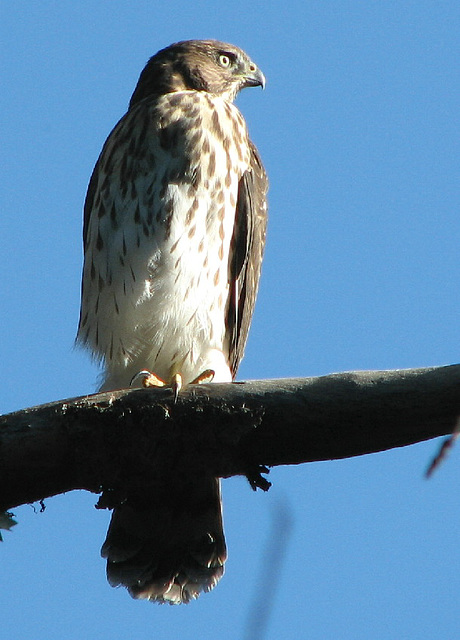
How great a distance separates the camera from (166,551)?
165 inches

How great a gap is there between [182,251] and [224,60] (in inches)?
74.0

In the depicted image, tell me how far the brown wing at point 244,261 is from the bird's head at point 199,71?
796 millimetres

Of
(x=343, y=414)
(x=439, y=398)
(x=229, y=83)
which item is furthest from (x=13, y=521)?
(x=229, y=83)

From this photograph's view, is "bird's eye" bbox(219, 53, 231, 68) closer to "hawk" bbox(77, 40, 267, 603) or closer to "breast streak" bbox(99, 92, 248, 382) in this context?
"hawk" bbox(77, 40, 267, 603)

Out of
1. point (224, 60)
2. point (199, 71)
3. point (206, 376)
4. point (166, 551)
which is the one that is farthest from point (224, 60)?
point (166, 551)

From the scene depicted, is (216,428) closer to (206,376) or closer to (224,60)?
(206,376)

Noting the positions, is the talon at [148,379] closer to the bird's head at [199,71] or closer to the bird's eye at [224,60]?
the bird's head at [199,71]

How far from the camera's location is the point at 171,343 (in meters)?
5.03

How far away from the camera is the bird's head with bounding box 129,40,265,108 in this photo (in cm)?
586

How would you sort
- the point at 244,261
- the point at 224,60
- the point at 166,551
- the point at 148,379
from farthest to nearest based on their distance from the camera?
the point at 224,60, the point at 244,261, the point at 148,379, the point at 166,551

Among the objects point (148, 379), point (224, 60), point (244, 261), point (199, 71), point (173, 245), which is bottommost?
point (148, 379)

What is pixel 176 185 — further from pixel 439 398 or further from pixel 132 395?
pixel 439 398

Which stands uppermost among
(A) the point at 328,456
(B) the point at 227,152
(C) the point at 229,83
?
(C) the point at 229,83

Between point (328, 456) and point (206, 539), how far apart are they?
4.02 feet
